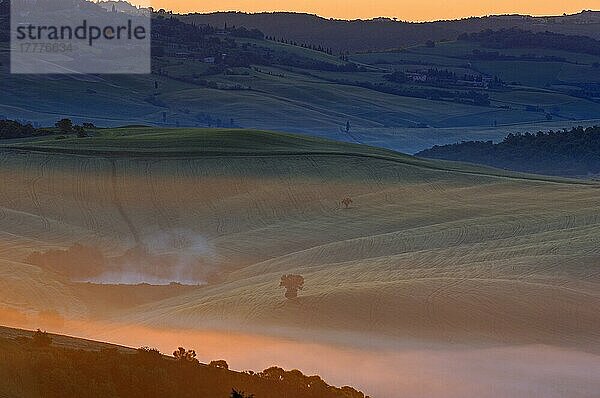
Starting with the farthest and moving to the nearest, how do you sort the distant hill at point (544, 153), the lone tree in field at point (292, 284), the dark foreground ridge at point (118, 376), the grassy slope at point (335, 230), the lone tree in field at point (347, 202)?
the distant hill at point (544, 153) → the lone tree in field at point (347, 202) → the lone tree in field at point (292, 284) → the grassy slope at point (335, 230) → the dark foreground ridge at point (118, 376)

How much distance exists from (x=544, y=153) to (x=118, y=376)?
14633cm

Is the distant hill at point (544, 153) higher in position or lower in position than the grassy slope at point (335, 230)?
lower

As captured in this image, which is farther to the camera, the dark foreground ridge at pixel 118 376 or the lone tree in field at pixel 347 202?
the lone tree in field at pixel 347 202

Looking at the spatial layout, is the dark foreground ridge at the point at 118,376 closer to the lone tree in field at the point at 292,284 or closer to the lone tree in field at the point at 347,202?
the lone tree in field at the point at 292,284

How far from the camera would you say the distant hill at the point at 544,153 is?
151250mm

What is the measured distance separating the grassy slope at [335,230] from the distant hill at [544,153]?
183 ft

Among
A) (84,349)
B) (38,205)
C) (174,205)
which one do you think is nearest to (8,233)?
(38,205)

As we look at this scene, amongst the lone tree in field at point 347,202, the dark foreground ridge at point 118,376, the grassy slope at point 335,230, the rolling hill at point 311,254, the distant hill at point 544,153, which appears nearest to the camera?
the dark foreground ridge at point 118,376

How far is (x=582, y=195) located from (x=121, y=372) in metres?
58.4

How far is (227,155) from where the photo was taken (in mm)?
90750

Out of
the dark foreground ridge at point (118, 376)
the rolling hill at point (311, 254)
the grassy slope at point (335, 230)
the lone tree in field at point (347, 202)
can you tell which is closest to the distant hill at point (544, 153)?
the grassy slope at point (335, 230)

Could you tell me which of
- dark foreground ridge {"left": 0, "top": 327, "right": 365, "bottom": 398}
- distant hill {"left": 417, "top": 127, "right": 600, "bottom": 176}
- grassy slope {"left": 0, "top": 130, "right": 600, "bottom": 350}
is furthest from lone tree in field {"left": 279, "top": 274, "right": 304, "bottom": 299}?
distant hill {"left": 417, "top": 127, "right": 600, "bottom": 176}

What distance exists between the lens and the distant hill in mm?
151250

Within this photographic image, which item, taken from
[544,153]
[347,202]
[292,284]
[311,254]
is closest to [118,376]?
[292,284]
